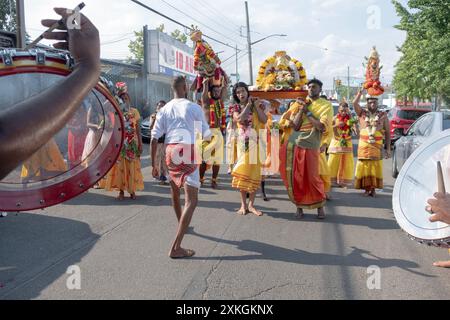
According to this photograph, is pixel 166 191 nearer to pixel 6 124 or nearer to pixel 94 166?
pixel 94 166

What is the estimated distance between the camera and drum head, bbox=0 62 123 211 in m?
1.64

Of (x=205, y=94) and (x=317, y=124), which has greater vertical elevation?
(x=205, y=94)

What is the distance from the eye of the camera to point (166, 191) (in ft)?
26.0

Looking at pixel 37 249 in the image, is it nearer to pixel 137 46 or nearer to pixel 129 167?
pixel 129 167

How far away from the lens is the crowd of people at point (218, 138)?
0.94 m

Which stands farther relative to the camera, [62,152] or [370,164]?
[370,164]

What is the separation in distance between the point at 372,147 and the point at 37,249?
5.64 metres

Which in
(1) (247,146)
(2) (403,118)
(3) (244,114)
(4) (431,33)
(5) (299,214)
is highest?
(4) (431,33)

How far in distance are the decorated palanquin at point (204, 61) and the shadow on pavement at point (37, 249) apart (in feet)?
10.3

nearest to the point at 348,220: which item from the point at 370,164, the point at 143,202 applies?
the point at 370,164

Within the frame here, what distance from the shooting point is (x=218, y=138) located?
8.38 meters

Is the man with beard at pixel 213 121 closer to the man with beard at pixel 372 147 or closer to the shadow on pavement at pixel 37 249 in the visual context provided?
the man with beard at pixel 372 147

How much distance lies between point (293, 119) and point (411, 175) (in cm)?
266

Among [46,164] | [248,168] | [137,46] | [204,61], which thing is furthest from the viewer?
[137,46]
